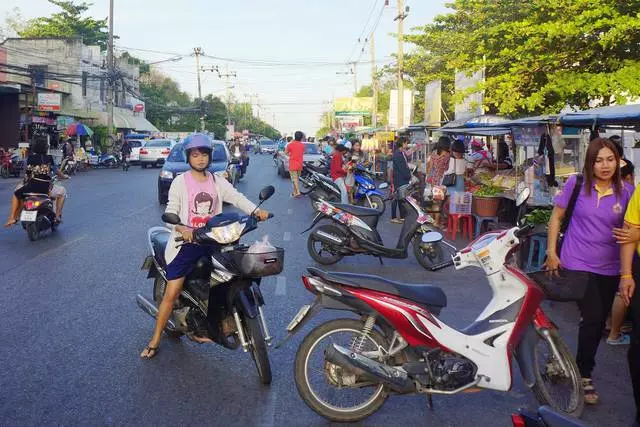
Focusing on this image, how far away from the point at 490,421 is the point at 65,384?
2766 mm

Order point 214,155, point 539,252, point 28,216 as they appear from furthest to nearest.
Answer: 1. point 214,155
2. point 28,216
3. point 539,252

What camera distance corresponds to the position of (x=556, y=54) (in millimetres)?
14664

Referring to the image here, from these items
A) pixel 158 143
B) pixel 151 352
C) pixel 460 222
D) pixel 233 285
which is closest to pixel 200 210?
pixel 233 285

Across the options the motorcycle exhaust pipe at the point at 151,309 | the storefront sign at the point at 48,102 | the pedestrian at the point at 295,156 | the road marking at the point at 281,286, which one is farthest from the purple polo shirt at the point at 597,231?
the storefront sign at the point at 48,102

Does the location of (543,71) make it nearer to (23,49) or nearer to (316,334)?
(316,334)

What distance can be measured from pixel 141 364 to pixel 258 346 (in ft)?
3.53

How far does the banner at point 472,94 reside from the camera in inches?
650

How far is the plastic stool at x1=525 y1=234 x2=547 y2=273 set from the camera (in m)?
7.95

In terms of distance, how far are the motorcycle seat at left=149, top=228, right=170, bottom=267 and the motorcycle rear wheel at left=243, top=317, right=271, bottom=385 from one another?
1046mm

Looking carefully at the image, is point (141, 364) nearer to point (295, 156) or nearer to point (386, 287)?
point (386, 287)

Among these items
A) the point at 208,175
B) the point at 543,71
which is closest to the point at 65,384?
the point at 208,175

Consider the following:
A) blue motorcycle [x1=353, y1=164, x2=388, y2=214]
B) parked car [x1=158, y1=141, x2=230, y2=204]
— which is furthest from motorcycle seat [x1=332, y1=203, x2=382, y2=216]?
parked car [x1=158, y1=141, x2=230, y2=204]

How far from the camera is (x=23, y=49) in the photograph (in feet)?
156

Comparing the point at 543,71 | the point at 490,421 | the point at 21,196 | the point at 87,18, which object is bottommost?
the point at 490,421
